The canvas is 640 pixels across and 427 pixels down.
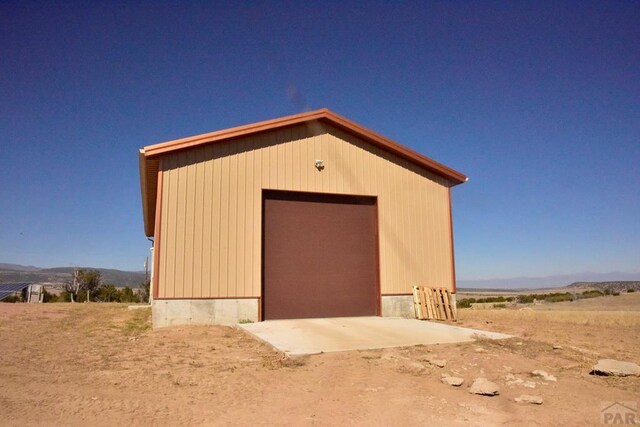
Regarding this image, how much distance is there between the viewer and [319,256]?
502 inches

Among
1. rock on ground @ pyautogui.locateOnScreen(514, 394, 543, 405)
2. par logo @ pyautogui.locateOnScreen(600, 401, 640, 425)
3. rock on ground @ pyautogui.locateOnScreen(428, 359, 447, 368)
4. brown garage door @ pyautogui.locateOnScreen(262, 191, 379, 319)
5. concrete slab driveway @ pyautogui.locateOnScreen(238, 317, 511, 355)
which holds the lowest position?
par logo @ pyautogui.locateOnScreen(600, 401, 640, 425)

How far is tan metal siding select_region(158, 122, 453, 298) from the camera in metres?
11.1

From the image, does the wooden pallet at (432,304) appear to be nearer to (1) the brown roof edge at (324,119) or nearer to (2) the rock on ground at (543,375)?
(1) the brown roof edge at (324,119)

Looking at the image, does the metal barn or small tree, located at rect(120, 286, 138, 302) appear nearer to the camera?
Answer: the metal barn

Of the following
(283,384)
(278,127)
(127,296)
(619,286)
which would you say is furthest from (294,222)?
(619,286)

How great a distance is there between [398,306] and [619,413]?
333 inches

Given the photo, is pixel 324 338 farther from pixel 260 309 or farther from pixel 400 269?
pixel 400 269

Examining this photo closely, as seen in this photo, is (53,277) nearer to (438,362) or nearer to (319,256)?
(319,256)

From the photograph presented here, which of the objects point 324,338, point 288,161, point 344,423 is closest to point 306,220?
point 288,161

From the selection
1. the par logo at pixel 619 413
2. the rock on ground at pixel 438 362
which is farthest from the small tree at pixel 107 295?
the par logo at pixel 619 413

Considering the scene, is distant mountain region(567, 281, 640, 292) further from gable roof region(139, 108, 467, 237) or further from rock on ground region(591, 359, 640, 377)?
rock on ground region(591, 359, 640, 377)

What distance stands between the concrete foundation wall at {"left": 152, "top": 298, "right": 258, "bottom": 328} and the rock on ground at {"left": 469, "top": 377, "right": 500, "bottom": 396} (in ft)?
22.6

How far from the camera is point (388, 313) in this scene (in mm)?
13078

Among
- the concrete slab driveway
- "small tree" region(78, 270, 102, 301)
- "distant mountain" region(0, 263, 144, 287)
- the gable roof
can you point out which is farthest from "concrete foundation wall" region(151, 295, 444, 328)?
"distant mountain" region(0, 263, 144, 287)
